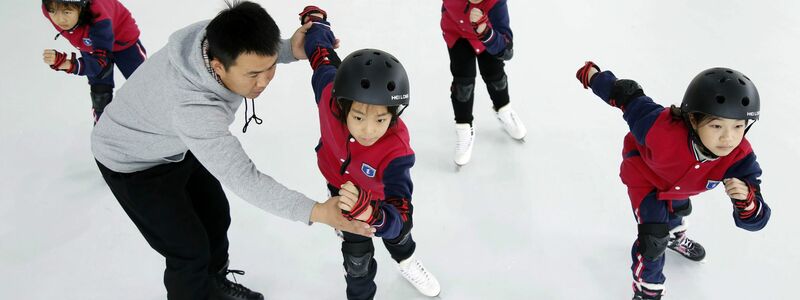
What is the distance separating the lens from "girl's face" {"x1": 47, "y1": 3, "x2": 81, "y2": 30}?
2.66 metres

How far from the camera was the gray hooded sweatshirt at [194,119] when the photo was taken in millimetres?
1698

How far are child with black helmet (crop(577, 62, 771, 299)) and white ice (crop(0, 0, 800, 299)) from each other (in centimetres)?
45

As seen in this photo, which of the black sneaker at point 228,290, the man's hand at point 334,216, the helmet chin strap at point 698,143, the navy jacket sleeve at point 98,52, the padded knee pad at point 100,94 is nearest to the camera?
the man's hand at point 334,216

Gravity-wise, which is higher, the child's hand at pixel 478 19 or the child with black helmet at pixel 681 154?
the child's hand at pixel 478 19

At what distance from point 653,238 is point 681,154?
352 millimetres

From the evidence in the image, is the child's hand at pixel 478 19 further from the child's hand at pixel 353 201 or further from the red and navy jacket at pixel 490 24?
the child's hand at pixel 353 201

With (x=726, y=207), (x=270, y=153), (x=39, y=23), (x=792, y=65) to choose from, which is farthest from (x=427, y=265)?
(x=39, y=23)

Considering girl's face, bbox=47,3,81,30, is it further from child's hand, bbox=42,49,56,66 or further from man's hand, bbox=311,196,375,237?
man's hand, bbox=311,196,375,237

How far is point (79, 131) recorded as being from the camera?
3.50 meters

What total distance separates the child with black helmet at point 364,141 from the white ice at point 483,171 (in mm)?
471

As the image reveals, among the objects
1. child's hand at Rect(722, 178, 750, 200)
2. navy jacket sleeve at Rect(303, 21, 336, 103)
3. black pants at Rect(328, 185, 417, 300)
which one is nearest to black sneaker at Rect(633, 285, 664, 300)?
child's hand at Rect(722, 178, 750, 200)

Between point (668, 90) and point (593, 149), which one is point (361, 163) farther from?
point (668, 90)

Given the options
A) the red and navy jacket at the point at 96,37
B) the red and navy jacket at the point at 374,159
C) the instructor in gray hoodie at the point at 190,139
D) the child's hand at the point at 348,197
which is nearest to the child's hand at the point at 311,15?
the red and navy jacket at the point at 374,159

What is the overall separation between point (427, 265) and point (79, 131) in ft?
6.94
